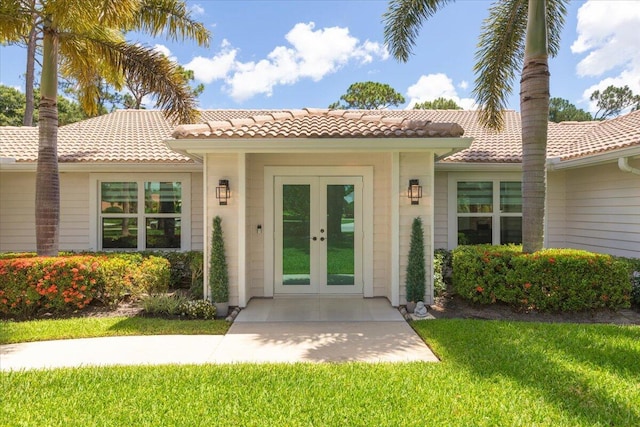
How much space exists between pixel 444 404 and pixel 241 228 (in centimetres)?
498

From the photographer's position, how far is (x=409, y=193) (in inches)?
303

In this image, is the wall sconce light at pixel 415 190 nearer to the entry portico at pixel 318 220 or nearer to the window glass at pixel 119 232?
the entry portico at pixel 318 220

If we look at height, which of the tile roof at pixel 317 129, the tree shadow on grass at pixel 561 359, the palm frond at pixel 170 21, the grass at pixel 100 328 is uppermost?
the palm frond at pixel 170 21

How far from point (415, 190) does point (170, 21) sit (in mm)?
6887

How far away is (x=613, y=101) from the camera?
44.9 m

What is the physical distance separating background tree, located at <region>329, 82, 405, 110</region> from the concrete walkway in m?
30.8

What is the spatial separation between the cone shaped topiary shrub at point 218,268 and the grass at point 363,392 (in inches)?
102

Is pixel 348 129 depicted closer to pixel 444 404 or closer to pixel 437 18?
pixel 437 18

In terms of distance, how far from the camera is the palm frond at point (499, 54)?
917 centimetres

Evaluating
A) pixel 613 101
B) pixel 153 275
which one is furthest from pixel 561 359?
pixel 613 101

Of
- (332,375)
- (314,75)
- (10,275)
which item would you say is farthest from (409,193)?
(314,75)

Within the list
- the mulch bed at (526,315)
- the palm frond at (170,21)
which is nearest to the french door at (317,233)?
the mulch bed at (526,315)

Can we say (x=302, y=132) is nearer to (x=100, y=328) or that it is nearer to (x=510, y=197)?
(x=100, y=328)

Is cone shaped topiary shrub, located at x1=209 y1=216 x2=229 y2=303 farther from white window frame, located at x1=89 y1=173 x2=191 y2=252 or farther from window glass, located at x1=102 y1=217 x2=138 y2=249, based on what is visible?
window glass, located at x1=102 y1=217 x2=138 y2=249
